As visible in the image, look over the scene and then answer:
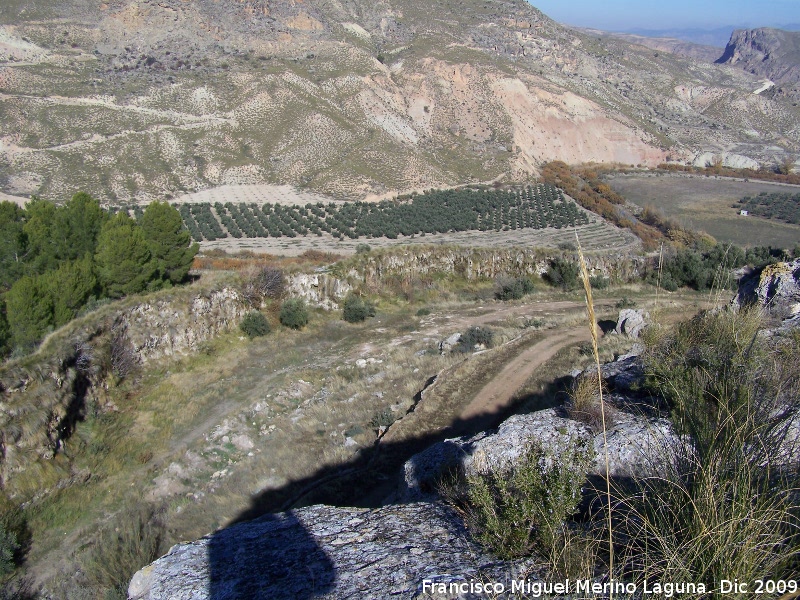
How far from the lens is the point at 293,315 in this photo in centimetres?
1939

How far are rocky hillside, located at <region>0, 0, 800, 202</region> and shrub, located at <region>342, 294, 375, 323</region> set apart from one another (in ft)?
113

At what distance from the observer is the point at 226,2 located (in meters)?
79.1

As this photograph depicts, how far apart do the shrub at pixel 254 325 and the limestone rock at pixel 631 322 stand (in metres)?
11.7

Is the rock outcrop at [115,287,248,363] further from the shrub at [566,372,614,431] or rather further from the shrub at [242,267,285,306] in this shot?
the shrub at [566,372,614,431]

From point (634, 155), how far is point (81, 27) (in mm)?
79663

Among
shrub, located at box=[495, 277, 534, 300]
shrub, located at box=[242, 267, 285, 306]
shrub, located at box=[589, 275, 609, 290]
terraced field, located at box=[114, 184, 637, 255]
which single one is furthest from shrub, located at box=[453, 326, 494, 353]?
terraced field, located at box=[114, 184, 637, 255]

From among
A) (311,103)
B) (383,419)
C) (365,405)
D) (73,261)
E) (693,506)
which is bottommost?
(365,405)

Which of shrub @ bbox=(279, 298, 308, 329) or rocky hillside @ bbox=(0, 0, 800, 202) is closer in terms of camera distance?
shrub @ bbox=(279, 298, 308, 329)

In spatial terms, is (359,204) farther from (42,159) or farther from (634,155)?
(634,155)

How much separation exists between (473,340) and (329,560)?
41.9ft

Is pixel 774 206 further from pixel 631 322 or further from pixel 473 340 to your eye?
pixel 473 340

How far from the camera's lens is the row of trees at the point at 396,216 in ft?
136

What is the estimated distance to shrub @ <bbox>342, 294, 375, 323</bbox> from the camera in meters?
20.4

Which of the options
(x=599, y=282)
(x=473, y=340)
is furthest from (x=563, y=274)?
(x=473, y=340)
